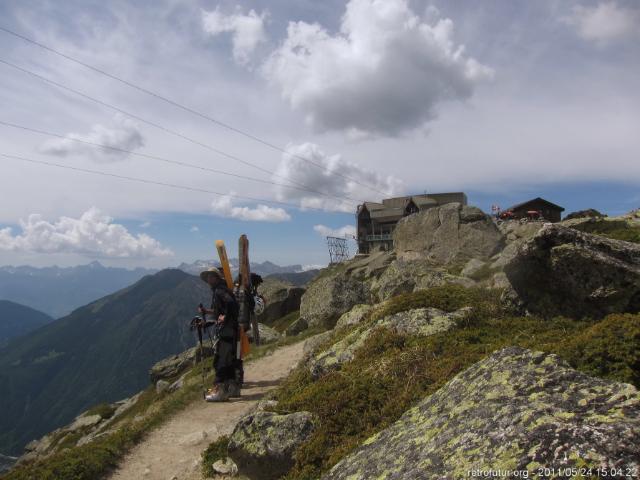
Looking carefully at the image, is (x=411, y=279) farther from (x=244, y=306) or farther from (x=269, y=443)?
(x=269, y=443)

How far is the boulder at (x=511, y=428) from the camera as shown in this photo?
12.8ft

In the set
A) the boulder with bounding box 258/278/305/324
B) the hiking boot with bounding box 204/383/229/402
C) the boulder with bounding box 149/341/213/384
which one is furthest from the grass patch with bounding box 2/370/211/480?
the boulder with bounding box 258/278/305/324

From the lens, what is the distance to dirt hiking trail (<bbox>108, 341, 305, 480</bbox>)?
11.6 meters

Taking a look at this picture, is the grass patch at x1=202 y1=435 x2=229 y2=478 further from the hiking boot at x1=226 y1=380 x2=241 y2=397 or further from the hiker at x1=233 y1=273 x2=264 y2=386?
the hiking boot at x1=226 y1=380 x2=241 y2=397

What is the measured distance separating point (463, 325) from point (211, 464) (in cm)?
750

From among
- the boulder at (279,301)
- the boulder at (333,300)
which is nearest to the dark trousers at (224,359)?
the boulder at (333,300)

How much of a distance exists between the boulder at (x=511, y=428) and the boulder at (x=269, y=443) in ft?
6.15

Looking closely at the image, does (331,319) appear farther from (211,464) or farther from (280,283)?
(280,283)

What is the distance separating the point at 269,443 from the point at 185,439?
6909 millimetres

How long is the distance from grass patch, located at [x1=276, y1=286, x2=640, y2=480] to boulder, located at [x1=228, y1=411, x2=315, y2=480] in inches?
10.3

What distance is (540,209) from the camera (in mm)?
84250

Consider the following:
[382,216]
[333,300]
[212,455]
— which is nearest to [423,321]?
[212,455]

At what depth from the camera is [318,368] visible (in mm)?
12070

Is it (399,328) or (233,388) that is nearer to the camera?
(399,328)
